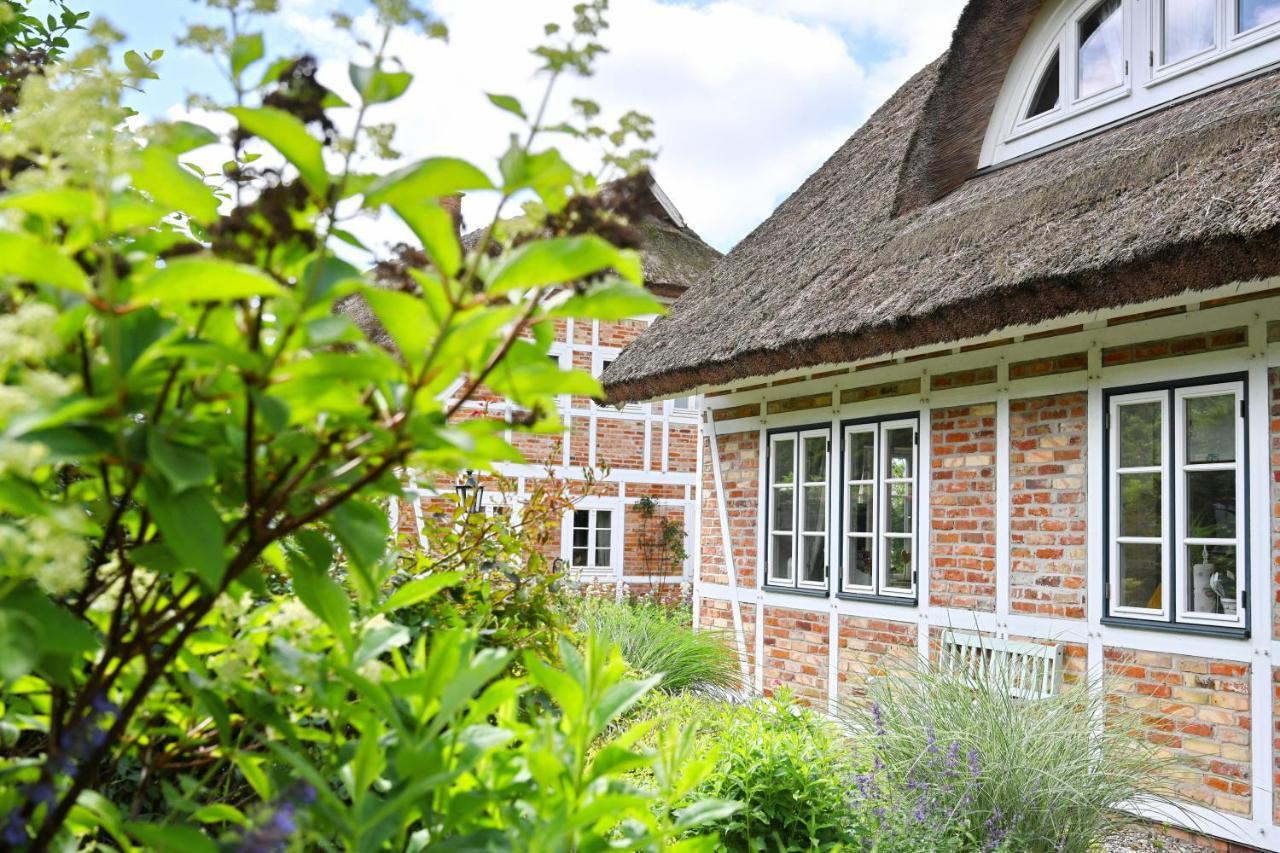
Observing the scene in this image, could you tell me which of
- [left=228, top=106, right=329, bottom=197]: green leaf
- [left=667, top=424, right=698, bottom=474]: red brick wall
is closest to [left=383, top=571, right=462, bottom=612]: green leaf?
[left=228, top=106, right=329, bottom=197]: green leaf

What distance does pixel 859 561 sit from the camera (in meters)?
6.87

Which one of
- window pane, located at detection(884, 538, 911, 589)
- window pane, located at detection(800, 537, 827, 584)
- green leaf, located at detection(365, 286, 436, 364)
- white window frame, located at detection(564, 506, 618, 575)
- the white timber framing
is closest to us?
green leaf, located at detection(365, 286, 436, 364)

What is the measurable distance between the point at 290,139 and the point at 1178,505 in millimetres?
5221

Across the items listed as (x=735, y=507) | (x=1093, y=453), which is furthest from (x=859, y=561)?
(x=1093, y=453)

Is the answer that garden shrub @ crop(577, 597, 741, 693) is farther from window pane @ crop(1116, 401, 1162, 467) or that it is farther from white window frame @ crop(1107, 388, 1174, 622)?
window pane @ crop(1116, 401, 1162, 467)

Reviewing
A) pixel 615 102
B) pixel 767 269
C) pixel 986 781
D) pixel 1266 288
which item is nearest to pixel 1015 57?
pixel 767 269

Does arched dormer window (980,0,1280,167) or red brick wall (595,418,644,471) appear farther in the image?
red brick wall (595,418,644,471)

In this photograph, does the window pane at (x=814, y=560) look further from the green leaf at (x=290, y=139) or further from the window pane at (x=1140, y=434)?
the green leaf at (x=290, y=139)

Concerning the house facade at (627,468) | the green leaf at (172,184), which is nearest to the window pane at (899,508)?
the green leaf at (172,184)

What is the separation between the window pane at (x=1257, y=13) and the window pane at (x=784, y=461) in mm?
3904

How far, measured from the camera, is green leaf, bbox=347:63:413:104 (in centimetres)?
70

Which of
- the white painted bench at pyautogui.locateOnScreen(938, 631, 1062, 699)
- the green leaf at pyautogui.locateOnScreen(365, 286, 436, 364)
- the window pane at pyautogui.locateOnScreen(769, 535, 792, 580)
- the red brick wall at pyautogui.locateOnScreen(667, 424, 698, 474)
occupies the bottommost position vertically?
the white painted bench at pyautogui.locateOnScreen(938, 631, 1062, 699)

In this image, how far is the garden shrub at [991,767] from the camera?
3287 millimetres

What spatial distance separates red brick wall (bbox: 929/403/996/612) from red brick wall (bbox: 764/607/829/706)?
1.15 m
